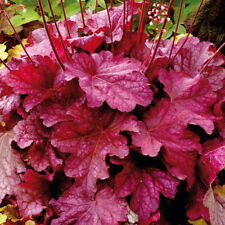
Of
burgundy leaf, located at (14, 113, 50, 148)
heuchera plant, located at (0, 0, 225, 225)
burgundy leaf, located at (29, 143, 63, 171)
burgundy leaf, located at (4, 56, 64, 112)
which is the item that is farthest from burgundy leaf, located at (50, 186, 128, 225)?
burgundy leaf, located at (4, 56, 64, 112)

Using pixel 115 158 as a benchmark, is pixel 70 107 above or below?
above

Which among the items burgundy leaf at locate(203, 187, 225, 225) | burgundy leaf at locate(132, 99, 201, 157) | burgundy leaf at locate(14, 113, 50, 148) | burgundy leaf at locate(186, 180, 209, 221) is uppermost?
burgundy leaf at locate(132, 99, 201, 157)

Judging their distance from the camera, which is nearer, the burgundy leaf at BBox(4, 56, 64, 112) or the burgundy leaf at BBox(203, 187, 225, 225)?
the burgundy leaf at BBox(203, 187, 225, 225)

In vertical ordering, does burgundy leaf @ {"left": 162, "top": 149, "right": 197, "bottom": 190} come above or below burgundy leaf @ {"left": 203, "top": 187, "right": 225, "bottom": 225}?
above

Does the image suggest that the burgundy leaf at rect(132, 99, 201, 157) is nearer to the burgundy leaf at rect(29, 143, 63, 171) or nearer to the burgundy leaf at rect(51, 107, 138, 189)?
the burgundy leaf at rect(51, 107, 138, 189)

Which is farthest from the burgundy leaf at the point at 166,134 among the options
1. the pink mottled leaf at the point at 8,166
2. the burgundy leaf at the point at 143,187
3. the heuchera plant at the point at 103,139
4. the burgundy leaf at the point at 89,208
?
the pink mottled leaf at the point at 8,166

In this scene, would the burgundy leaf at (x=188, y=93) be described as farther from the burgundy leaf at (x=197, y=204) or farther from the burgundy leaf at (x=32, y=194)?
the burgundy leaf at (x=32, y=194)

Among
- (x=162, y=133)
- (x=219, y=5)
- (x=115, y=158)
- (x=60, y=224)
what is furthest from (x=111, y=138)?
(x=219, y=5)

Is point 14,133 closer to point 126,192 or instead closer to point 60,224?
point 60,224
